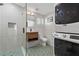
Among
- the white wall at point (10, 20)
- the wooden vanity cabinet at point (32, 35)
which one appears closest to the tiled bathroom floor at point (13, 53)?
the white wall at point (10, 20)

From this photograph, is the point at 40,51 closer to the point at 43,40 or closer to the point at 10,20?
the point at 43,40

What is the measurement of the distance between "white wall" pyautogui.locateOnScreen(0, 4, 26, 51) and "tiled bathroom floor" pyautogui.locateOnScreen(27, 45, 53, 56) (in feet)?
0.49

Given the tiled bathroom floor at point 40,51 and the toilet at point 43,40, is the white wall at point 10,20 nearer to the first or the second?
the tiled bathroom floor at point 40,51

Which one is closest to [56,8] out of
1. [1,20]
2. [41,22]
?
[41,22]

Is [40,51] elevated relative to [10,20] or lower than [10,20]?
lower

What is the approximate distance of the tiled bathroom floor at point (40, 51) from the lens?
1.52 metres

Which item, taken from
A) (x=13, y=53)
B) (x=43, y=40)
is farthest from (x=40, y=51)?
(x=13, y=53)

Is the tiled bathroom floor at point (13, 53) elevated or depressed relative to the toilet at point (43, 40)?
depressed

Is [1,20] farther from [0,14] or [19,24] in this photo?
[19,24]

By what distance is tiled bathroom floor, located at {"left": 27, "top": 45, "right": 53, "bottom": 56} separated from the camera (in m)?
1.52

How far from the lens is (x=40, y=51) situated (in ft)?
4.98

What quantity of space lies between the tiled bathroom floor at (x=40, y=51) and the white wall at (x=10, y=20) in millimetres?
150

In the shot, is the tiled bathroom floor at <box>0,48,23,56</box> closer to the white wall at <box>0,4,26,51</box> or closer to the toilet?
the white wall at <box>0,4,26,51</box>

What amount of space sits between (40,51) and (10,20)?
0.65 metres
